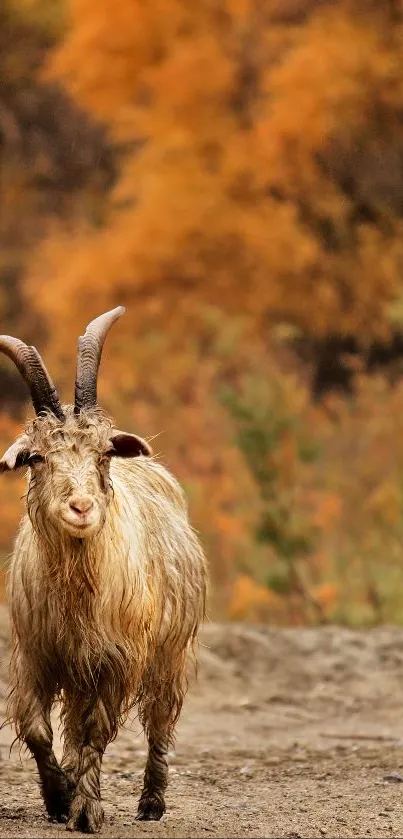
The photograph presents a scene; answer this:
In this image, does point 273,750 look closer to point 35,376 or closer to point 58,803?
point 58,803

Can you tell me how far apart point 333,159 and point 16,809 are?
14.9 meters

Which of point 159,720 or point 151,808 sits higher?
point 159,720

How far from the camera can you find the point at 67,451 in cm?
593

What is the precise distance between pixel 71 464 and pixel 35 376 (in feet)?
1.72

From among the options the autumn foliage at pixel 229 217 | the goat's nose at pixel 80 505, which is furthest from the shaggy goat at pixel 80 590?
the autumn foliage at pixel 229 217

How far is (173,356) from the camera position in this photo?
20.2 m

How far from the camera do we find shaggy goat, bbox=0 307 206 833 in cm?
594

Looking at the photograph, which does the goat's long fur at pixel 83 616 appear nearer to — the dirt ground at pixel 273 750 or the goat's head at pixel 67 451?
the goat's head at pixel 67 451

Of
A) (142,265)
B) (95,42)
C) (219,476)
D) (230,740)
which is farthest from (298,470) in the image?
(95,42)

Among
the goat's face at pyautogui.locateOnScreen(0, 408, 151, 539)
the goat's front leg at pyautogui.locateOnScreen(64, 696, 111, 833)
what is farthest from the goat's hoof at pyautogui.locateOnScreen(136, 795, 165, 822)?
the goat's face at pyautogui.locateOnScreen(0, 408, 151, 539)

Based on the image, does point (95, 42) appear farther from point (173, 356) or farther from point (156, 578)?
point (156, 578)

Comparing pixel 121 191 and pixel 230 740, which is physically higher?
pixel 121 191

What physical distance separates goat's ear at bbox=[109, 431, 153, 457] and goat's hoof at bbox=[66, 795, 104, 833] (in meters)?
1.41

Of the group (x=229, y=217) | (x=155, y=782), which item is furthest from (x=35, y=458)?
(x=229, y=217)
